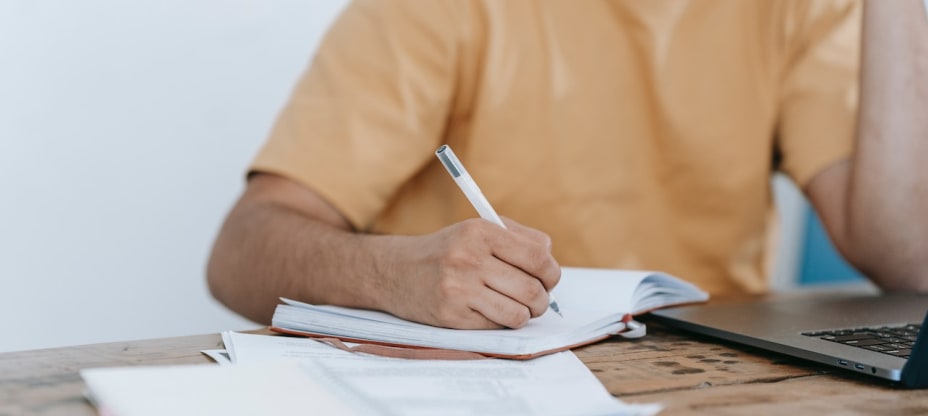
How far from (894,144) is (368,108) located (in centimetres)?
70

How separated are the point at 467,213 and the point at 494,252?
1.66ft

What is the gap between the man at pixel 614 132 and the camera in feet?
3.82

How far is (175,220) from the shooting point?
1723mm

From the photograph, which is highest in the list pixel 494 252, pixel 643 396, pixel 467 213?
pixel 467 213

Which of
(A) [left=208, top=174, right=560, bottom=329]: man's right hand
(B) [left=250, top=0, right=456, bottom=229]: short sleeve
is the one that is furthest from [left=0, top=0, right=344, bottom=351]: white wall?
(A) [left=208, top=174, right=560, bottom=329]: man's right hand

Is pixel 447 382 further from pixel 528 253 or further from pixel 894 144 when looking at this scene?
pixel 894 144

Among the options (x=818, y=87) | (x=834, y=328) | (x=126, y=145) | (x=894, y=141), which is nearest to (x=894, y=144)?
(x=894, y=141)

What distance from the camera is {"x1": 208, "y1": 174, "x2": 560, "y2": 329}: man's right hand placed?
0.73m

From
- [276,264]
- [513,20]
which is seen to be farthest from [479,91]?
[276,264]

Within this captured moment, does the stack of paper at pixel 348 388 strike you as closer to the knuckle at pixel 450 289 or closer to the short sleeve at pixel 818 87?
the knuckle at pixel 450 289

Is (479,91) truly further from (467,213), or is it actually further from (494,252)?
(494,252)

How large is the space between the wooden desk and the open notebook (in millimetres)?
24

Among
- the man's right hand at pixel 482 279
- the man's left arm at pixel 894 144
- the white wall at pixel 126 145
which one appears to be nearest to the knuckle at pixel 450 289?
the man's right hand at pixel 482 279

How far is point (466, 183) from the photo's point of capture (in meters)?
0.74
